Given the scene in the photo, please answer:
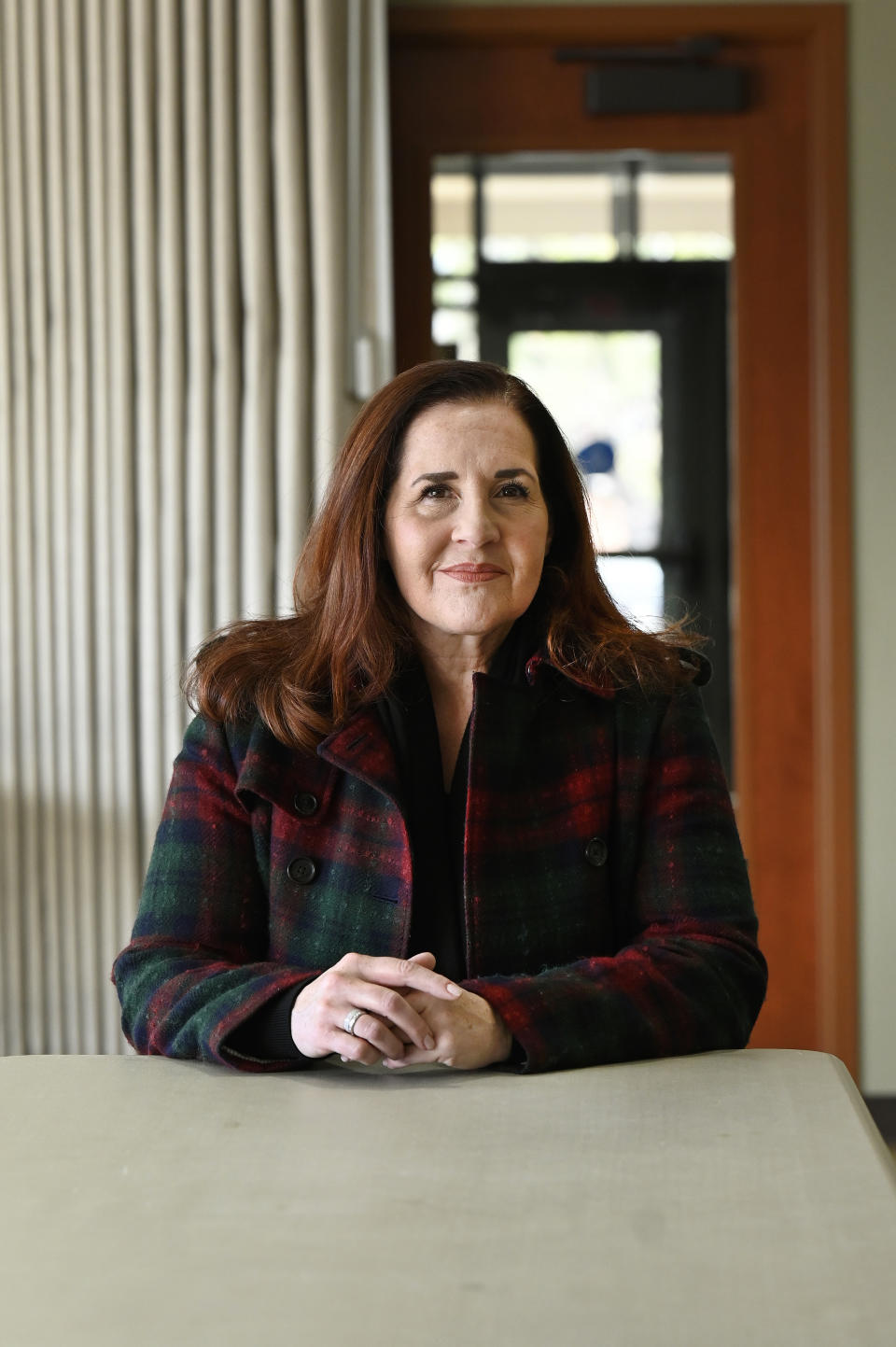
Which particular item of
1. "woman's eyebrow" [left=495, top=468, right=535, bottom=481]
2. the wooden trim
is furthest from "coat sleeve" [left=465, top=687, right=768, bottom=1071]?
the wooden trim

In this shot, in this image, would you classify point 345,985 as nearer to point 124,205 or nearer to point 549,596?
point 549,596

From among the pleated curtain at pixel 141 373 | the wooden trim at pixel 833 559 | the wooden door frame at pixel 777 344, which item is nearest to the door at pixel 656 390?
the wooden door frame at pixel 777 344

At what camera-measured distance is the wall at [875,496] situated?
9.18 feet

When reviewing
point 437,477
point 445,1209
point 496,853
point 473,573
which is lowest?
point 445,1209

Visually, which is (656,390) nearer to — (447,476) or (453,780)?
(447,476)

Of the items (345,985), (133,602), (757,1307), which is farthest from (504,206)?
(757,1307)

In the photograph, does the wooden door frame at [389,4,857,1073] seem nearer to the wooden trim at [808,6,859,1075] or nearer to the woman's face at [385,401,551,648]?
the wooden trim at [808,6,859,1075]

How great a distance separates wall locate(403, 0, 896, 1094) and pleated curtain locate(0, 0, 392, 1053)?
0.44 metres

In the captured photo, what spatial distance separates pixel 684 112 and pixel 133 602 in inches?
60.4

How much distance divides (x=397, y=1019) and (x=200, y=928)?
35 centimetres

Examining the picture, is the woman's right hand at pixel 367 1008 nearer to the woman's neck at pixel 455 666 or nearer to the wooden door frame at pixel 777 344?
the woman's neck at pixel 455 666

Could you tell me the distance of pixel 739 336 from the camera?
287 cm

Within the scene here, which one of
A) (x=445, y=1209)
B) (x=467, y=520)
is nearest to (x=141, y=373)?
(x=467, y=520)

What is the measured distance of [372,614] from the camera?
63.1 inches
